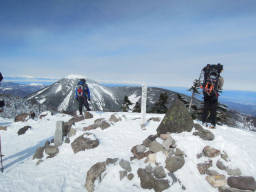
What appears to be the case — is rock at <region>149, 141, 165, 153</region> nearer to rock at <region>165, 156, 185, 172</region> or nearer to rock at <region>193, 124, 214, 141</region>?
rock at <region>165, 156, 185, 172</region>

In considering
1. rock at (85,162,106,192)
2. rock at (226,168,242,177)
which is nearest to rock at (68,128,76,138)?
rock at (85,162,106,192)

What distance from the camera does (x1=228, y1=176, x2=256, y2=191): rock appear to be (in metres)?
4.74

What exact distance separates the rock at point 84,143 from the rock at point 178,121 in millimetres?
3687

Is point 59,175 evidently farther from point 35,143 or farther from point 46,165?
point 35,143

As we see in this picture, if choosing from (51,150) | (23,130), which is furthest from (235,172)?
(23,130)

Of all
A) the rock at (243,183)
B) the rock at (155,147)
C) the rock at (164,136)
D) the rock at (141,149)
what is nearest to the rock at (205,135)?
the rock at (164,136)

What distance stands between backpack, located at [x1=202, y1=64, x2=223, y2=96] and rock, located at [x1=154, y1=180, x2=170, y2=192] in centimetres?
528

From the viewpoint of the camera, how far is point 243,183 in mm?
4797

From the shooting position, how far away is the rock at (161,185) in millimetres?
5318

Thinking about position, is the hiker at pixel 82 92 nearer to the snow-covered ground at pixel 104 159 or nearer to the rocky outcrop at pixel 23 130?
the snow-covered ground at pixel 104 159

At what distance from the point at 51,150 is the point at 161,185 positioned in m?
6.33

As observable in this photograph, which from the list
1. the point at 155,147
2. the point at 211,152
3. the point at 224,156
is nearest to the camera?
the point at 224,156

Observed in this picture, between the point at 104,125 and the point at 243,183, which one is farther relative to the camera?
the point at 104,125

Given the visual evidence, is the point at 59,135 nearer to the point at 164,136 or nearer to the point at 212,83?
the point at 164,136
